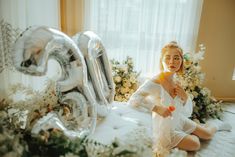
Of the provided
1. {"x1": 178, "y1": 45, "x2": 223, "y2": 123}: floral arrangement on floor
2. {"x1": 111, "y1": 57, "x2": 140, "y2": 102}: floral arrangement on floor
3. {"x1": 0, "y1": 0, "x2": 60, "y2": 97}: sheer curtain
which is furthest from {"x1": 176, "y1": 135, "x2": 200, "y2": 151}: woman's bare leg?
{"x1": 0, "y1": 0, "x2": 60, "y2": 97}: sheer curtain

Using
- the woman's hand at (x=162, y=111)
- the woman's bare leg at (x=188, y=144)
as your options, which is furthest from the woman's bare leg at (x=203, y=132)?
the woman's hand at (x=162, y=111)

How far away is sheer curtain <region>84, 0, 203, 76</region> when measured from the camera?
7.84 feet

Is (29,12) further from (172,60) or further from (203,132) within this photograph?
(203,132)

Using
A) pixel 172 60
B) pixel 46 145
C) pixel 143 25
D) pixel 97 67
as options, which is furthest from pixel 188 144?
pixel 143 25

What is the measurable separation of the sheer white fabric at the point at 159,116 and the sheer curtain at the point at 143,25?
34.8 inches

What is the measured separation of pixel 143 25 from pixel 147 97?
3.38 feet

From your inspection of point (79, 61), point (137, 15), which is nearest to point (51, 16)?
point (137, 15)

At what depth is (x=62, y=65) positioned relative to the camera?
131 centimetres

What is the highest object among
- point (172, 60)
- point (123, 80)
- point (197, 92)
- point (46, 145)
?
point (172, 60)

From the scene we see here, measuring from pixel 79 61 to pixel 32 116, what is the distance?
37 cm

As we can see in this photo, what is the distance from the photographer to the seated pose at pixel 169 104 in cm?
167

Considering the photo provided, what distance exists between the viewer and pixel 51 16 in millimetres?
2186

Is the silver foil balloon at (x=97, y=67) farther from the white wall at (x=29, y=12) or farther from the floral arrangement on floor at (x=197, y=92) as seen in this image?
the floral arrangement on floor at (x=197, y=92)

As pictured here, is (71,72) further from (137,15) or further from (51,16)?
(137,15)
